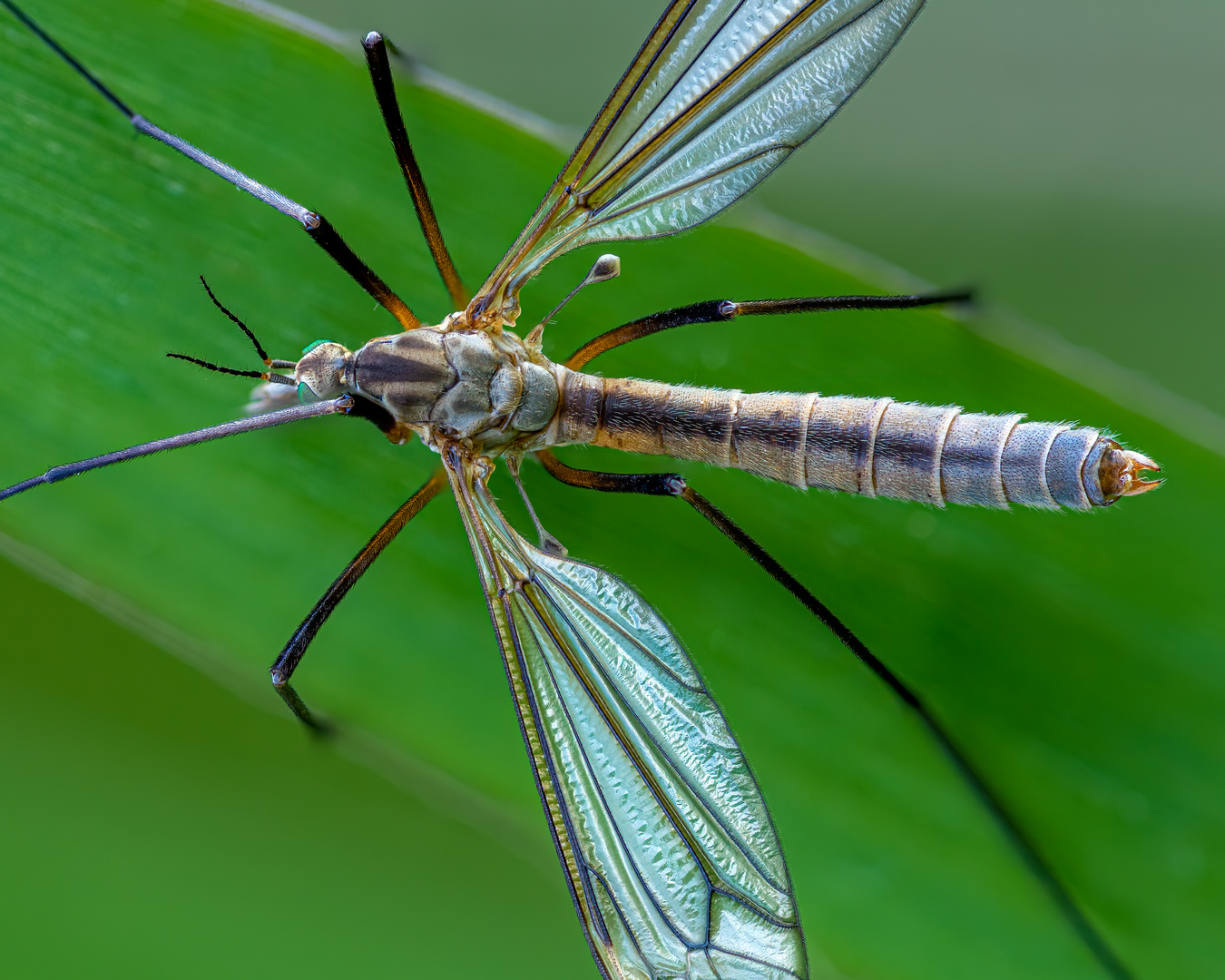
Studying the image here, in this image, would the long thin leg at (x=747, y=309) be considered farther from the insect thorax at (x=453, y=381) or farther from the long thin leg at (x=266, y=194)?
the long thin leg at (x=266, y=194)

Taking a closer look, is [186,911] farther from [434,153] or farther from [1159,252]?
[1159,252]

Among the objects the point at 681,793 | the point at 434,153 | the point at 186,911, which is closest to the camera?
the point at 681,793

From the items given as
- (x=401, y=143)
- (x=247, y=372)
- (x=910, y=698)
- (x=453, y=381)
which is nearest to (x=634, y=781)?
(x=910, y=698)

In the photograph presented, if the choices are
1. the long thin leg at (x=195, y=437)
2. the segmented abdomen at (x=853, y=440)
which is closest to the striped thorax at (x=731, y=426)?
the segmented abdomen at (x=853, y=440)

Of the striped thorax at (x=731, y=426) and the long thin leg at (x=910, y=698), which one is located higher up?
the striped thorax at (x=731, y=426)

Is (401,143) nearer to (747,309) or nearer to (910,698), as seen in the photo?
(747,309)

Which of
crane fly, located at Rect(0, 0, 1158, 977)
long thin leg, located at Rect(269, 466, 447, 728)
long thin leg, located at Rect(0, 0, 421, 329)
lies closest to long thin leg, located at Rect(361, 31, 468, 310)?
crane fly, located at Rect(0, 0, 1158, 977)

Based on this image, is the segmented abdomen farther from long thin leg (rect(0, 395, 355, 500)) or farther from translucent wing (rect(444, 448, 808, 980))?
long thin leg (rect(0, 395, 355, 500))

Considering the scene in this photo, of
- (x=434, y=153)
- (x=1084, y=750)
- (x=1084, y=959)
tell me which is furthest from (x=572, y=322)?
(x=1084, y=959)
